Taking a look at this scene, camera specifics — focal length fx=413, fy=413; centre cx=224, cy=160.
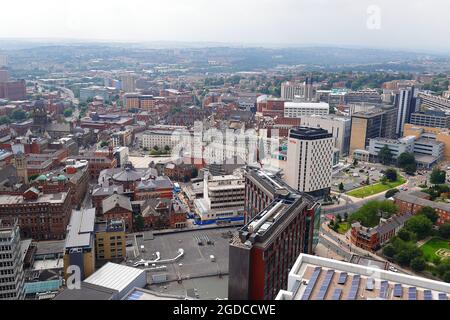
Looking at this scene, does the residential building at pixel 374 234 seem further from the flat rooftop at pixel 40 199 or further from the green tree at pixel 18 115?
the green tree at pixel 18 115

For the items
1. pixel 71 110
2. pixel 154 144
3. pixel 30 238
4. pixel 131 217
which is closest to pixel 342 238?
pixel 131 217

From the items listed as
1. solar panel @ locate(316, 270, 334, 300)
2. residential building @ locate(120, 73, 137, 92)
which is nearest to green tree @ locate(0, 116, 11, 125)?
residential building @ locate(120, 73, 137, 92)

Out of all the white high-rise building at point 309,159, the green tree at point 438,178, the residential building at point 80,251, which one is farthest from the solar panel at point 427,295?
the green tree at point 438,178

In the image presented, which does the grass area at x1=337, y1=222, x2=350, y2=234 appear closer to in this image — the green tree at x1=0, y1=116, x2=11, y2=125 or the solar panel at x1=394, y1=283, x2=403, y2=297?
the solar panel at x1=394, y1=283, x2=403, y2=297

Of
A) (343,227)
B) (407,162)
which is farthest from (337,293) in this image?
(407,162)
